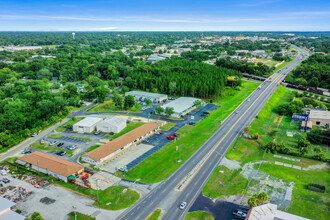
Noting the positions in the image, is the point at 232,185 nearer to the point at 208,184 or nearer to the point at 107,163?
the point at 208,184

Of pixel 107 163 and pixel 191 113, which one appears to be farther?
pixel 191 113

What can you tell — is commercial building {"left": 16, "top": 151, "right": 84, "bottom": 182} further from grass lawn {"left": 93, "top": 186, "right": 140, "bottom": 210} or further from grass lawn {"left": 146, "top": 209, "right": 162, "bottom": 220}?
grass lawn {"left": 146, "top": 209, "right": 162, "bottom": 220}

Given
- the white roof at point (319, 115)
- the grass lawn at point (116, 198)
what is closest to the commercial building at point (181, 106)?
the white roof at point (319, 115)

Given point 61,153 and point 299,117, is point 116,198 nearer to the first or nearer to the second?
point 61,153

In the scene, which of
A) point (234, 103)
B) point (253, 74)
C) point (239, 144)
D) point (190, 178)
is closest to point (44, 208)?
point (190, 178)

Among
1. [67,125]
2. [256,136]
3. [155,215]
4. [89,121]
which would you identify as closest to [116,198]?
[155,215]

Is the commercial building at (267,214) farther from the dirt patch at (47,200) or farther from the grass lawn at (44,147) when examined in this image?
the grass lawn at (44,147)

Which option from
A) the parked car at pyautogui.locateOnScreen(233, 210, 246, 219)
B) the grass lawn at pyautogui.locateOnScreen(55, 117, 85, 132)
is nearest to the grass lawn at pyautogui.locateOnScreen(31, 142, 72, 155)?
the grass lawn at pyautogui.locateOnScreen(55, 117, 85, 132)
